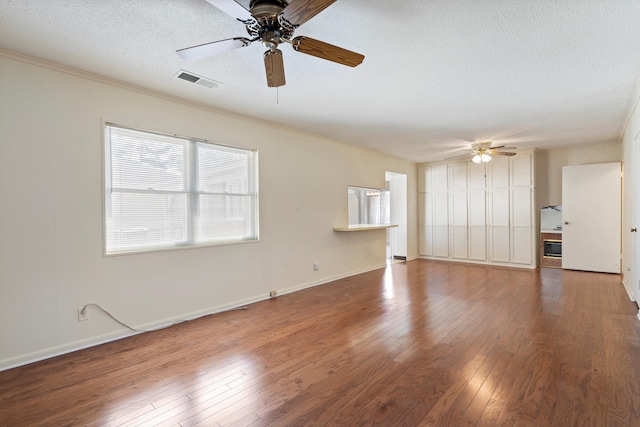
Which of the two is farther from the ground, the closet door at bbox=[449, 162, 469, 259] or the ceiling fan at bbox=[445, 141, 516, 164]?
the ceiling fan at bbox=[445, 141, 516, 164]

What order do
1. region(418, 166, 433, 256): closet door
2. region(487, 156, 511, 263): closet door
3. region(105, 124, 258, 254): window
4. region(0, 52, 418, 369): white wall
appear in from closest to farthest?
region(0, 52, 418, 369): white wall < region(105, 124, 258, 254): window < region(487, 156, 511, 263): closet door < region(418, 166, 433, 256): closet door

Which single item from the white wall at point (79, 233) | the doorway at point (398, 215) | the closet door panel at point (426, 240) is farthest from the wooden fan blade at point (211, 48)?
the closet door panel at point (426, 240)

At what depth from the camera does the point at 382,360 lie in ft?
8.63

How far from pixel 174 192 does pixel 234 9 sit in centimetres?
235

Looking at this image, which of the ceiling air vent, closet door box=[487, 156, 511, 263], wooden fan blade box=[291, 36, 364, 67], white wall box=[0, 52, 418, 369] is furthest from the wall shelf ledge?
wooden fan blade box=[291, 36, 364, 67]

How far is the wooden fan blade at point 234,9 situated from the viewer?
1701 mm

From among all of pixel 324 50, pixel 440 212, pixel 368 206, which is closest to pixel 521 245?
pixel 440 212

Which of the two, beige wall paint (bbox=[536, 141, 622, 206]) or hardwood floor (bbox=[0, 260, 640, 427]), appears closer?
hardwood floor (bbox=[0, 260, 640, 427])

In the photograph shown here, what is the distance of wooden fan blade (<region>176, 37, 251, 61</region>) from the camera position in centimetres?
208

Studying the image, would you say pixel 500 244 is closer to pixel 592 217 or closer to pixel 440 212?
pixel 440 212

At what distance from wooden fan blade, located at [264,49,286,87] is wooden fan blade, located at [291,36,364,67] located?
155 mm

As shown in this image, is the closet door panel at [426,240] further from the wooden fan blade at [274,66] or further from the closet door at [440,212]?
the wooden fan blade at [274,66]

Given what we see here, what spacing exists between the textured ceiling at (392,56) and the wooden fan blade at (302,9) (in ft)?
1.09

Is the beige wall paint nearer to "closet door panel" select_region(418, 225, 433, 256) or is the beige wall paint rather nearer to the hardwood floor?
"closet door panel" select_region(418, 225, 433, 256)
